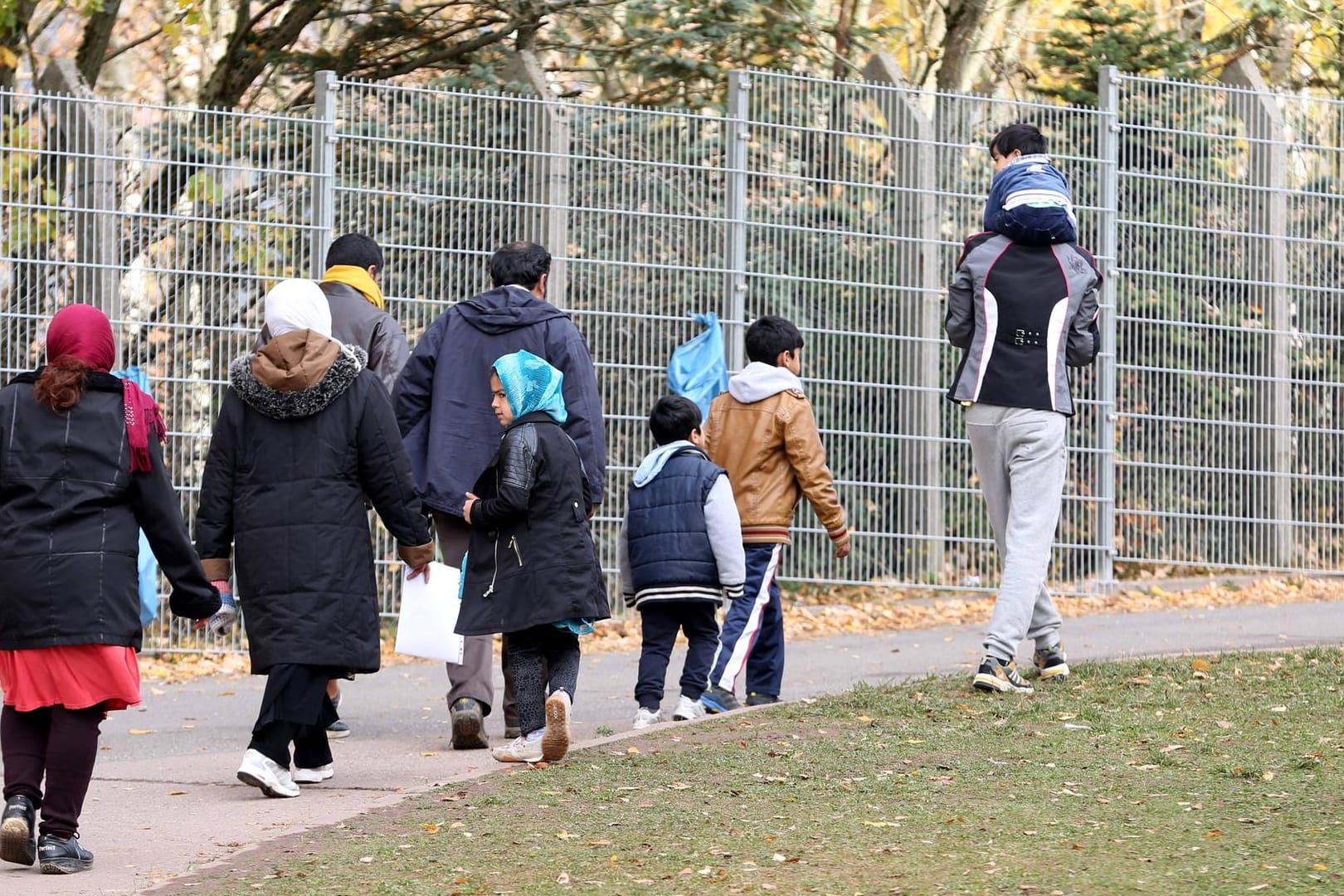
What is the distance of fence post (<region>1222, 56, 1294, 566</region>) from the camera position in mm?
12734

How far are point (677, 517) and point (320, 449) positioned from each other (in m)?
1.67

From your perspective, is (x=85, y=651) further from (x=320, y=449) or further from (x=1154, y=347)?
(x=1154, y=347)

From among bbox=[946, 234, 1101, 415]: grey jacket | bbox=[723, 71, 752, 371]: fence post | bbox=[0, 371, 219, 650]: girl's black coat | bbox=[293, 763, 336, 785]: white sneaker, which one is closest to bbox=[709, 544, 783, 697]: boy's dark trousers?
bbox=[946, 234, 1101, 415]: grey jacket

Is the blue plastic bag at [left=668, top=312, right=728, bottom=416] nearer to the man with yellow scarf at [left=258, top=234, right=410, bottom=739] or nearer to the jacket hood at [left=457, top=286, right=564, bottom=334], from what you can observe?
the man with yellow scarf at [left=258, top=234, right=410, bottom=739]

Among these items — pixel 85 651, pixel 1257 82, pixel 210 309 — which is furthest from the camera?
pixel 1257 82

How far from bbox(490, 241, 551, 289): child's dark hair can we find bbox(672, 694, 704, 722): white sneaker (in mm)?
1785

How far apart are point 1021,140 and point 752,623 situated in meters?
2.26

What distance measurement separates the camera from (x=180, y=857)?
6.14 m

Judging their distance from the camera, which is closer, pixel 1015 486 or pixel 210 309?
pixel 1015 486

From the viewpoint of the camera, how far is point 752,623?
8500 mm

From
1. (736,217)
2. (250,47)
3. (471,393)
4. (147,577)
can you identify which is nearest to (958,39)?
(736,217)

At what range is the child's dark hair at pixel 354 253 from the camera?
8742 mm

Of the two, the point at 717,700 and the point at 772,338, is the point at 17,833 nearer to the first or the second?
the point at 717,700

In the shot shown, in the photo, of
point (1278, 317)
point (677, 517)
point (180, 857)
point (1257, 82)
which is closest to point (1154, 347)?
point (1278, 317)
